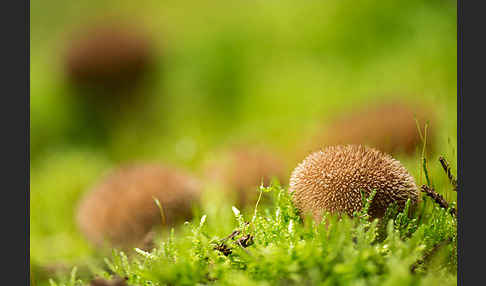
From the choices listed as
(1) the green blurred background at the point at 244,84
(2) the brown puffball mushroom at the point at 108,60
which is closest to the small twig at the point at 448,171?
(1) the green blurred background at the point at 244,84

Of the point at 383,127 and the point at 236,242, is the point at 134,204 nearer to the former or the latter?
the point at 236,242

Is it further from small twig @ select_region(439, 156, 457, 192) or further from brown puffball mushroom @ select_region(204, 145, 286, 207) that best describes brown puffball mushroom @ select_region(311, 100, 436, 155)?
small twig @ select_region(439, 156, 457, 192)

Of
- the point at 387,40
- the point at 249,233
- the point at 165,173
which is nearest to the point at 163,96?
the point at 387,40

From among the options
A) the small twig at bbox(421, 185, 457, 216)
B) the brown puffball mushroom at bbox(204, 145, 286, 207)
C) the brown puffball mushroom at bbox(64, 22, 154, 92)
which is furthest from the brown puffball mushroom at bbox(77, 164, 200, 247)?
the brown puffball mushroom at bbox(64, 22, 154, 92)

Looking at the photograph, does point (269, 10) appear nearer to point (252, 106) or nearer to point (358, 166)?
point (252, 106)

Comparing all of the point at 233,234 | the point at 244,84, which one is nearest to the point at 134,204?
the point at 233,234

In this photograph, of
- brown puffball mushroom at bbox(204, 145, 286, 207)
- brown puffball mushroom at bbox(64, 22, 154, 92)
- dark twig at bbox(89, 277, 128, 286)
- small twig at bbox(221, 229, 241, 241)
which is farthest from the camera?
brown puffball mushroom at bbox(64, 22, 154, 92)

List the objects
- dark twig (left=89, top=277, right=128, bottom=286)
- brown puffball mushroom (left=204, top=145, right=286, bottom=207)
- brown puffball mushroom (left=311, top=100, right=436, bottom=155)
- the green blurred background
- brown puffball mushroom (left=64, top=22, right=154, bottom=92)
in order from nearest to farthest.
Result: dark twig (left=89, top=277, right=128, bottom=286) → brown puffball mushroom (left=311, top=100, right=436, bottom=155) → brown puffball mushroom (left=204, top=145, right=286, bottom=207) → the green blurred background → brown puffball mushroom (left=64, top=22, right=154, bottom=92)
